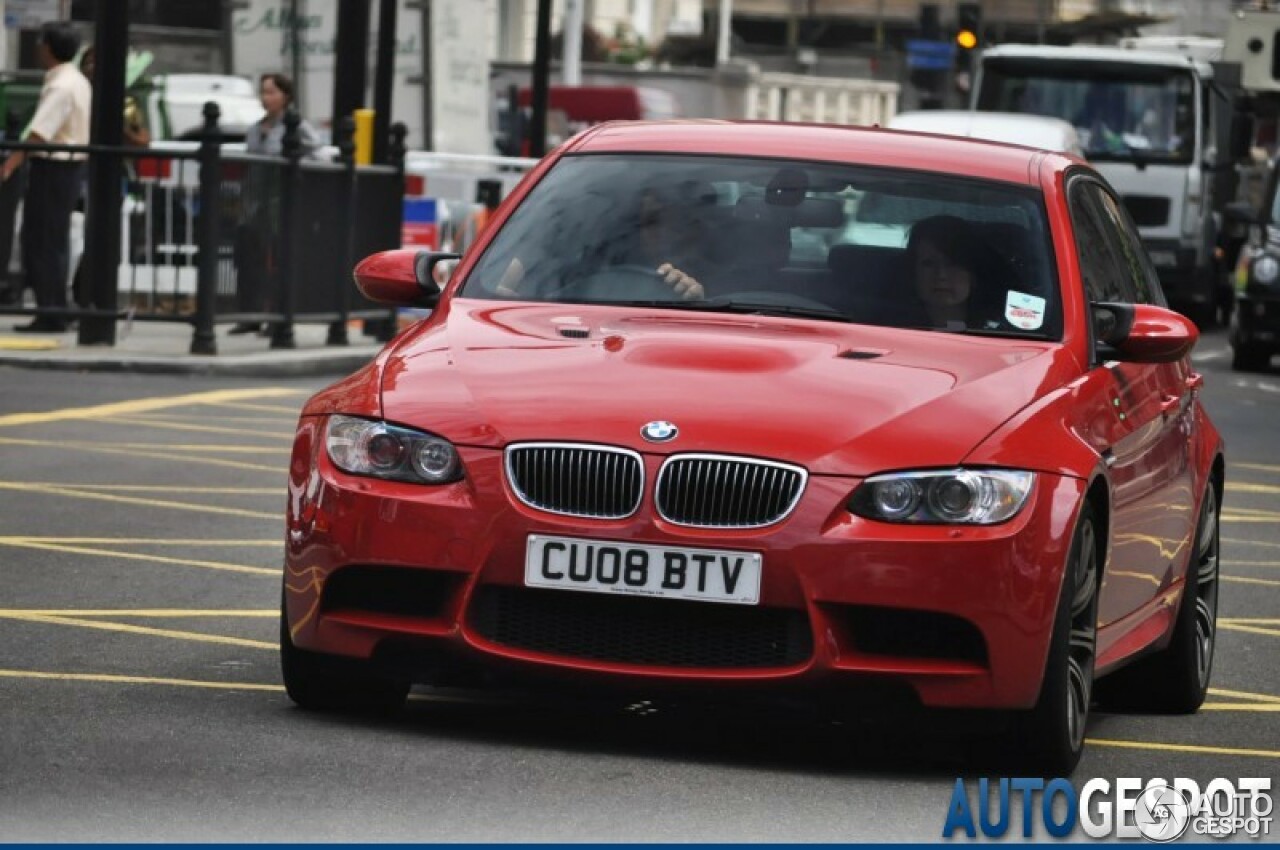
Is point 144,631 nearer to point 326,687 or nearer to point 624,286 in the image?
point 326,687

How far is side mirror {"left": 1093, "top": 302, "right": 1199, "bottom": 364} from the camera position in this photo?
777cm

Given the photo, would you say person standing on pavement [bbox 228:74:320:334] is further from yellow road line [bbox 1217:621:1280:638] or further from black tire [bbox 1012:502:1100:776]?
black tire [bbox 1012:502:1100:776]

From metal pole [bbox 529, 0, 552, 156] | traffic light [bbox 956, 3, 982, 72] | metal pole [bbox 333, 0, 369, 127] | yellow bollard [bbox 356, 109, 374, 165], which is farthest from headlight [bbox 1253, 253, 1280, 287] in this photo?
traffic light [bbox 956, 3, 982, 72]

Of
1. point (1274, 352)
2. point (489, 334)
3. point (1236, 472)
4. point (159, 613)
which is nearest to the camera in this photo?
point (489, 334)

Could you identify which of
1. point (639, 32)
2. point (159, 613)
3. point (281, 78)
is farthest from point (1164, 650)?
point (639, 32)

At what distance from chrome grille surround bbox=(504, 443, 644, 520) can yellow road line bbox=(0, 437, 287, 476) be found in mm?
7269

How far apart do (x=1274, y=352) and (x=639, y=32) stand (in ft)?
221

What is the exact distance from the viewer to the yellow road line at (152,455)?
1412 cm

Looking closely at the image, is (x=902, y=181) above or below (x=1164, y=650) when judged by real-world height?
above

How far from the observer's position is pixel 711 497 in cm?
668

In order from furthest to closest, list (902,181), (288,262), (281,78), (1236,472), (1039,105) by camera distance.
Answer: (1039,105) → (281,78) → (288,262) → (1236,472) → (902,181)

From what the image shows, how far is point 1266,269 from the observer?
2606 centimetres

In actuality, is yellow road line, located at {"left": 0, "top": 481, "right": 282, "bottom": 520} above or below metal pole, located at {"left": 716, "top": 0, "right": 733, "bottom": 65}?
above

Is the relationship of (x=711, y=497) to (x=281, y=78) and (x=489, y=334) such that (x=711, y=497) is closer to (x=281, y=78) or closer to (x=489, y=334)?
(x=489, y=334)
